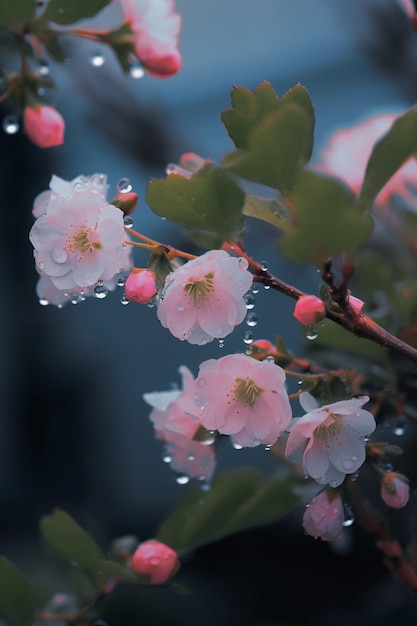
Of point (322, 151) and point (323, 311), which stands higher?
point (323, 311)

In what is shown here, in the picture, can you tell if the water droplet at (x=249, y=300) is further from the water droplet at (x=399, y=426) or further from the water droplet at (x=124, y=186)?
the water droplet at (x=399, y=426)

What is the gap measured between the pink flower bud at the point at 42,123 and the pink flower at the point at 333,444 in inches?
14.5

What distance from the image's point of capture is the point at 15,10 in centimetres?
60

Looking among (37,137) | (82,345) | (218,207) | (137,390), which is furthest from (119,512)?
(218,207)

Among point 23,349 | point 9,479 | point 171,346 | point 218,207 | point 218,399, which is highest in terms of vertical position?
point 218,207

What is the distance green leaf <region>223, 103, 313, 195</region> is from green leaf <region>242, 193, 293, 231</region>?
0.05 m

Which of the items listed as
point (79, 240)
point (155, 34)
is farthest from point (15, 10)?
point (79, 240)

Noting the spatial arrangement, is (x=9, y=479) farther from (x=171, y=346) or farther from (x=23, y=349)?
(x=171, y=346)

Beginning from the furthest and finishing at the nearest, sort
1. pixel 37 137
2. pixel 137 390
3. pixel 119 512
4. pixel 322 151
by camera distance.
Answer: pixel 137 390 → pixel 119 512 → pixel 322 151 → pixel 37 137

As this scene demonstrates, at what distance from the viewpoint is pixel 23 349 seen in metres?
1.60

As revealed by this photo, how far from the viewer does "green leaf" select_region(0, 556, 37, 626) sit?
1.97 ft

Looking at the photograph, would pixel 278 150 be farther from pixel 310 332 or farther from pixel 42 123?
pixel 42 123

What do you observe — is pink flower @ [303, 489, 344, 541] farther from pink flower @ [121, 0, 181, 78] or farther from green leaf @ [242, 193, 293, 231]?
pink flower @ [121, 0, 181, 78]

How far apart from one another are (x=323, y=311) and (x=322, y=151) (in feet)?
2.47
